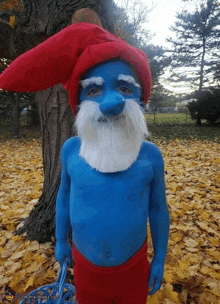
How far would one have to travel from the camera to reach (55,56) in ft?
3.62

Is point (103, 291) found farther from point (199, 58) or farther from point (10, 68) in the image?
point (199, 58)

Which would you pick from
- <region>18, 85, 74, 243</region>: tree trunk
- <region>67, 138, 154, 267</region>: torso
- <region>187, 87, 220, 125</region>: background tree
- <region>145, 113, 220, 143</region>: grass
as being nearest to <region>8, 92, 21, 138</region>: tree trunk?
<region>145, 113, 220, 143</region>: grass

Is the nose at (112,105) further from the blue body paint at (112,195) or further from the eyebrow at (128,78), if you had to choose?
the eyebrow at (128,78)

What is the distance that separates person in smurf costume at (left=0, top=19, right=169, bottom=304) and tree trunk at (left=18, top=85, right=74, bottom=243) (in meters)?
0.92

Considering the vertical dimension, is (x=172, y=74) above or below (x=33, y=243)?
above

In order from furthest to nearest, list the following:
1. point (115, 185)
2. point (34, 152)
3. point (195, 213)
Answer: point (34, 152), point (195, 213), point (115, 185)

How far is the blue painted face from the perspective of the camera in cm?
107

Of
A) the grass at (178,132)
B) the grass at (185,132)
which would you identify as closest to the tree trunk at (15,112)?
the grass at (178,132)

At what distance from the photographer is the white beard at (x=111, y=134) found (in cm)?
106

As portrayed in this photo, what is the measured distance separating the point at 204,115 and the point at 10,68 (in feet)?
43.2

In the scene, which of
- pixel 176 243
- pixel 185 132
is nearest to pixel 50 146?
pixel 176 243

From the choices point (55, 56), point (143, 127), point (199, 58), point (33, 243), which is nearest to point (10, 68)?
point (55, 56)

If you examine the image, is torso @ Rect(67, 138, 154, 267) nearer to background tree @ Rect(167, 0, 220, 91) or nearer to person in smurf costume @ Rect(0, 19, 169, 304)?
person in smurf costume @ Rect(0, 19, 169, 304)

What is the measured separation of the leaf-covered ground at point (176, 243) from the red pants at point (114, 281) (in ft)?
2.49
